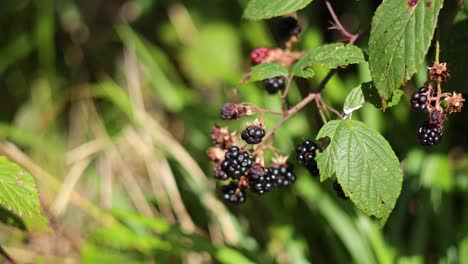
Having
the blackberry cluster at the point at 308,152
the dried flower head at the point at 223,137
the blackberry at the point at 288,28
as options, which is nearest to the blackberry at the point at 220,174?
the dried flower head at the point at 223,137

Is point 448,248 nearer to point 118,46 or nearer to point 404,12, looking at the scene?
point 404,12

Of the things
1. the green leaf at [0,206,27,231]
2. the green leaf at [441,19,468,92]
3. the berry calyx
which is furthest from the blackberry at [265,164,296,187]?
the green leaf at [0,206,27,231]

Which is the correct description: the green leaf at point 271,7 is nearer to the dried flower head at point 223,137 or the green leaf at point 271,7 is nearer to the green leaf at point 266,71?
the green leaf at point 266,71

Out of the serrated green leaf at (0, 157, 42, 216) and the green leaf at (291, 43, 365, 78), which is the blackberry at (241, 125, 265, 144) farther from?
the serrated green leaf at (0, 157, 42, 216)

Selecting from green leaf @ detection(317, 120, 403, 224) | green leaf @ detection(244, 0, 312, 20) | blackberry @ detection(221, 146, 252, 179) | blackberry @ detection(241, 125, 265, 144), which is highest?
green leaf @ detection(244, 0, 312, 20)

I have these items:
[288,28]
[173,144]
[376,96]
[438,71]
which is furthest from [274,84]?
[173,144]

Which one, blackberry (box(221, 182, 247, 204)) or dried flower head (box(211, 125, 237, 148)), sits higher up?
dried flower head (box(211, 125, 237, 148))

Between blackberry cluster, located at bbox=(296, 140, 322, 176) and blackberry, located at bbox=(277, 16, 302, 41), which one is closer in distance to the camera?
blackberry cluster, located at bbox=(296, 140, 322, 176)
